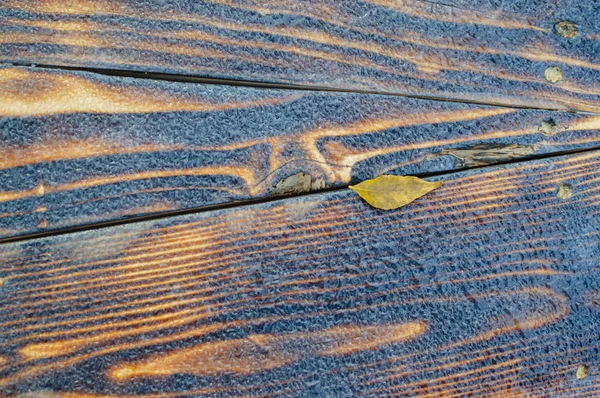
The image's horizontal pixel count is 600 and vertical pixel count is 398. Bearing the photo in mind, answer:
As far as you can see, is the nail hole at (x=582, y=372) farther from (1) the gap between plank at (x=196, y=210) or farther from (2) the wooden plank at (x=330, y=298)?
(1) the gap between plank at (x=196, y=210)

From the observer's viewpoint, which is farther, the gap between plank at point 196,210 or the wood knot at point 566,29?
the wood knot at point 566,29

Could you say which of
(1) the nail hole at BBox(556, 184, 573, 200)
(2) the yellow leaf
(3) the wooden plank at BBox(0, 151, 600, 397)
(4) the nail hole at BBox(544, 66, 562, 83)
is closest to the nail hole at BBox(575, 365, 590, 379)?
(3) the wooden plank at BBox(0, 151, 600, 397)

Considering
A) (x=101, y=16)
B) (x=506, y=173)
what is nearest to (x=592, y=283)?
(x=506, y=173)

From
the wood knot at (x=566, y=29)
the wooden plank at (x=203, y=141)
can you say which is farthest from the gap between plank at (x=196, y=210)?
the wood knot at (x=566, y=29)

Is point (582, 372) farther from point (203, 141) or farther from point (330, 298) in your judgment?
point (203, 141)

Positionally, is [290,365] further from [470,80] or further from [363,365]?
[470,80]

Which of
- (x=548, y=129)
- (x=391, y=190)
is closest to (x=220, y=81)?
(x=391, y=190)
